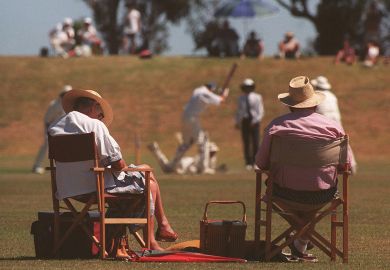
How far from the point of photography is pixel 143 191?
42.2 ft

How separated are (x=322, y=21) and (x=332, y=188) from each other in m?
46.1

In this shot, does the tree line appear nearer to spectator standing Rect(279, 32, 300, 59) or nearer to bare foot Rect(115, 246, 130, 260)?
spectator standing Rect(279, 32, 300, 59)

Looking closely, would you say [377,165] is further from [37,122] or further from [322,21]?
[322,21]

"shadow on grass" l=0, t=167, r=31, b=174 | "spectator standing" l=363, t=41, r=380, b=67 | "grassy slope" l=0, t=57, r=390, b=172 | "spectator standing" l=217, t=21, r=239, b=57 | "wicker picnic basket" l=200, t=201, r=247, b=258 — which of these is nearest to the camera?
"wicker picnic basket" l=200, t=201, r=247, b=258

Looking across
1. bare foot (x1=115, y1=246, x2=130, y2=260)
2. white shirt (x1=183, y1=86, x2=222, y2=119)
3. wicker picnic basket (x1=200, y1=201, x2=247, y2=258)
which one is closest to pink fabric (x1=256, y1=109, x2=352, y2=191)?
wicker picnic basket (x1=200, y1=201, x2=247, y2=258)

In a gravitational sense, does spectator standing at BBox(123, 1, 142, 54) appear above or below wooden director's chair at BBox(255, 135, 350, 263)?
below

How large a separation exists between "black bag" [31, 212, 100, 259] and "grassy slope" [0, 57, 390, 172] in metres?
29.3

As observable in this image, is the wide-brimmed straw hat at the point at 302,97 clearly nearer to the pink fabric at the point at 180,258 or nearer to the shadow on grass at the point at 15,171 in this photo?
the pink fabric at the point at 180,258

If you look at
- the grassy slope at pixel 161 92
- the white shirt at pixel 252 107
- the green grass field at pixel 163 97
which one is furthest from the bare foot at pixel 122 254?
the grassy slope at pixel 161 92

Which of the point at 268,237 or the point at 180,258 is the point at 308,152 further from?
the point at 180,258

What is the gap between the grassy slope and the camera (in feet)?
145

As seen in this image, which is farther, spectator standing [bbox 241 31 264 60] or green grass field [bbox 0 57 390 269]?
spectator standing [bbox 241 31 264 60]

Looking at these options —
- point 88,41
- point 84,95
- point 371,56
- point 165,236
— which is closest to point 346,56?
point 371,56

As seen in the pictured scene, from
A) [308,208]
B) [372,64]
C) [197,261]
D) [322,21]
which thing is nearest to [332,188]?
[308,208]
